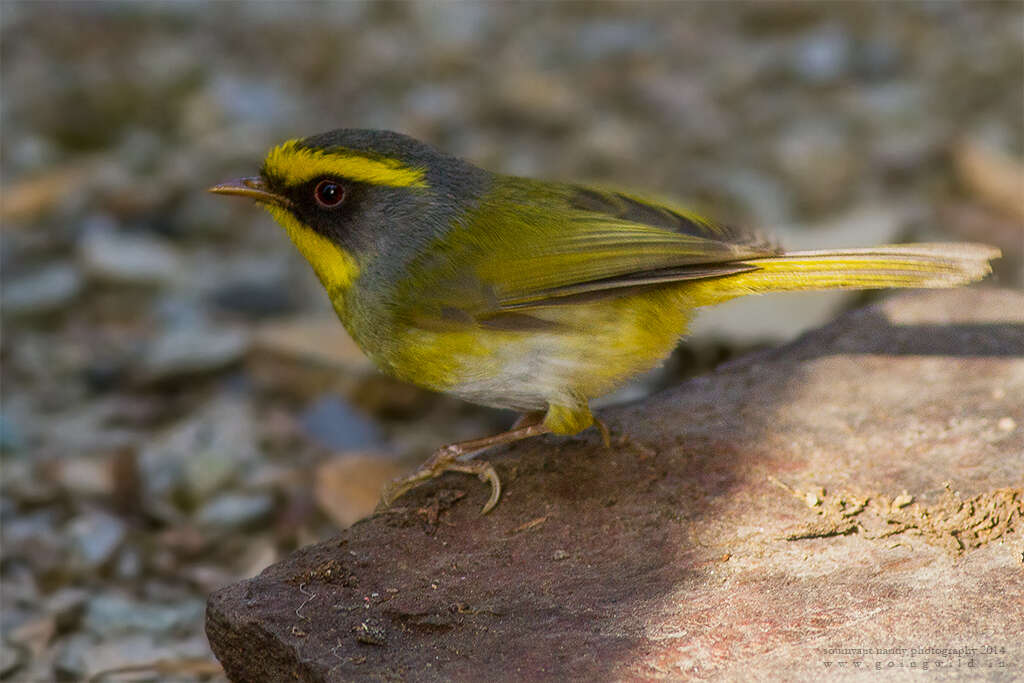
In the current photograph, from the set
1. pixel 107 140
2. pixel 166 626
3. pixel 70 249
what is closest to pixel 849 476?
pixel 166 626

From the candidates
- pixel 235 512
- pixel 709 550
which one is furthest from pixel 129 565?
pixel 709 550

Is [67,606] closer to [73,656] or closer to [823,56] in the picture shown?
[73,656]

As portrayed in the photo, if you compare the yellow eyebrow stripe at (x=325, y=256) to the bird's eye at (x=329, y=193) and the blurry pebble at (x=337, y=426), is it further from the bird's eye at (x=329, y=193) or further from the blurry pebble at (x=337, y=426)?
the blurry pebble at (x=337, y=426)

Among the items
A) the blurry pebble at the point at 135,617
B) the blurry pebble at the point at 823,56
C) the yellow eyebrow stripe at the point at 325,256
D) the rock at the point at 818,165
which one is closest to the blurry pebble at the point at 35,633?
the blurry pebble at the point at 135,617

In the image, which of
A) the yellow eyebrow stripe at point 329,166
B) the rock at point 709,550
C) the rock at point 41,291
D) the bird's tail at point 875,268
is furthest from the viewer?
the rock at point 41,291

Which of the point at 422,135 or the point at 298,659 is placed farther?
the point at 422,135

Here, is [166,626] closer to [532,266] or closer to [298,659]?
[298,659]
